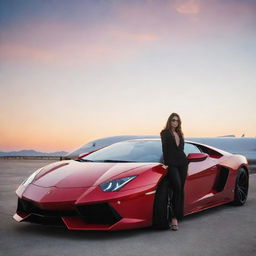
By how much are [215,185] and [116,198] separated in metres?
2.42

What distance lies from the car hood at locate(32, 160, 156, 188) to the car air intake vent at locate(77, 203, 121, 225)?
31 centimetres

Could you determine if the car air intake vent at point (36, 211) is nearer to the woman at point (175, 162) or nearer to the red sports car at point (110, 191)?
the red sports car at point (110, 191)

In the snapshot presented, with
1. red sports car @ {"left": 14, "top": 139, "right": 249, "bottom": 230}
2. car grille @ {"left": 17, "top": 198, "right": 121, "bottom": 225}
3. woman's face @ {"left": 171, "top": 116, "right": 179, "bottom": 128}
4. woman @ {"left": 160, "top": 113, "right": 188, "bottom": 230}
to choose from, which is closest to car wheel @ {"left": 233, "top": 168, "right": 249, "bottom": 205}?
red sports car @ {"left": 14, "top": 139, "right": 249, "bottom": 230}

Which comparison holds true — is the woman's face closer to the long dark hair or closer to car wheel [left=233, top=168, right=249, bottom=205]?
the long dark hair

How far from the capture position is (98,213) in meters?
4.51

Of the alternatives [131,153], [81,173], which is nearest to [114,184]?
[81,173]

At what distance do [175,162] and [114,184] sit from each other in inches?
35.3

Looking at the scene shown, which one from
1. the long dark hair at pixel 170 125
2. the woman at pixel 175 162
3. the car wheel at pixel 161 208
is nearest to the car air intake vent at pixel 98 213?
the car wheel at pixel 161 208

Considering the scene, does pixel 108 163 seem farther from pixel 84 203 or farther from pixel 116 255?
pixel 116 255

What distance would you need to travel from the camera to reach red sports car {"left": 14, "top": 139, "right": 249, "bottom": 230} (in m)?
4.52

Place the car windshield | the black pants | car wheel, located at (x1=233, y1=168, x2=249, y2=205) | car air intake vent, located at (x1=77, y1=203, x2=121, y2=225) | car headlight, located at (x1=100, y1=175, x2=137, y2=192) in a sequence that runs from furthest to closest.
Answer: car wheel, located at (x1=233, y1=168, x2=249, y2=205) → the car windshield → the black pants → car headlight, located at (x1=100, y1=175, x2=137, y2=192) → car air intake vent, located at (x1=77, y1=203, x2=121, y2=225)

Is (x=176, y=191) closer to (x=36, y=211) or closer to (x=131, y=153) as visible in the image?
(x=131, y=153)

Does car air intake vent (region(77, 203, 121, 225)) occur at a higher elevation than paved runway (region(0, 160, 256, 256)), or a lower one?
higher

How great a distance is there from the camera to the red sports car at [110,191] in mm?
4520
